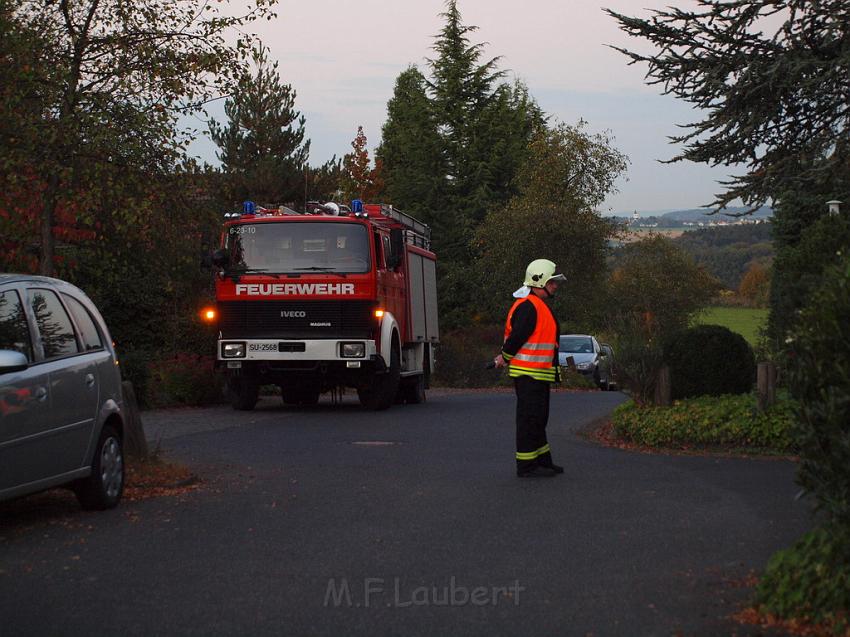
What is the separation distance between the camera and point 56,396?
30.2 ft

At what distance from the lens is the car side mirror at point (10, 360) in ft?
27.0

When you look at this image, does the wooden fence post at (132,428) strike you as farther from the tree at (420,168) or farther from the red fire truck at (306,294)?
the tree at (420,168)

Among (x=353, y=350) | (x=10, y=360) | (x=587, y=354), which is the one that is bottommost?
(x=587, y=354)

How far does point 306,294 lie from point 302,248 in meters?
0.76

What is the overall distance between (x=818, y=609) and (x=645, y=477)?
624 centimetres

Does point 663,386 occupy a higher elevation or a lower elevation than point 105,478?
higher

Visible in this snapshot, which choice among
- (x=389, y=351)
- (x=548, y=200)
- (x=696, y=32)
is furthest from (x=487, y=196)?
(x=696, y=32)

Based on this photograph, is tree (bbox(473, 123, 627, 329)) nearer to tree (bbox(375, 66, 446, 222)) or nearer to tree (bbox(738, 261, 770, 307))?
tree (bbox(375, 66, 446, 222))

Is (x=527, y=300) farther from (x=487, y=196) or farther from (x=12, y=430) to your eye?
(x=487, y=196)

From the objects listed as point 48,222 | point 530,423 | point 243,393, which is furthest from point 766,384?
point 243,393

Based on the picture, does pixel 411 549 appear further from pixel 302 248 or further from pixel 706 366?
pixel 302 248

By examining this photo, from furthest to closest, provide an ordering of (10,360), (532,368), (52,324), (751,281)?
1. (751,281)
2. (532,368)
3. (52,324)
4. (10,360)

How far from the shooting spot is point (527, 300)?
39.9ft

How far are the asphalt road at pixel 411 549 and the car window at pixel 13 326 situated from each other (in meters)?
1.20
